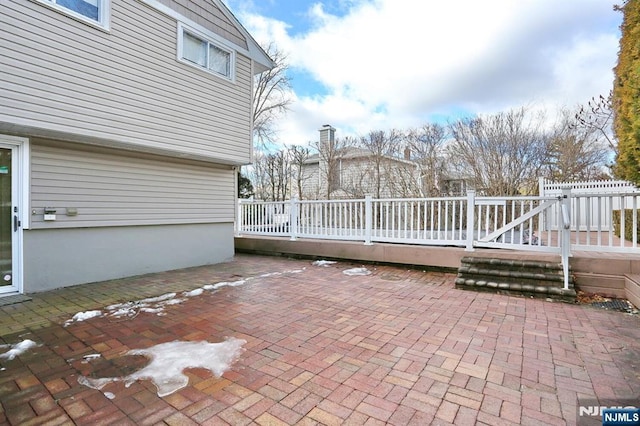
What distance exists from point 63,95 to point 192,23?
293cm

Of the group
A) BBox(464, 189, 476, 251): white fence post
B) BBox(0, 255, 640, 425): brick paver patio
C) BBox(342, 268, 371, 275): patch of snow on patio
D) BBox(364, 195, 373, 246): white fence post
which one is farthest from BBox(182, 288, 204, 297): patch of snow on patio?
BBox(464, 189, 476, 251): white fence post

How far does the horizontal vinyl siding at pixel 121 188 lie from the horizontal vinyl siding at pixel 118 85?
0.55m

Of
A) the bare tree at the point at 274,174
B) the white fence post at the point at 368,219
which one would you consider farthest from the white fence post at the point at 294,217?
the bare tree at the point at 274,174

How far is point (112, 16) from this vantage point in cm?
513

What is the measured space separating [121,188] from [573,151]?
1498 cm

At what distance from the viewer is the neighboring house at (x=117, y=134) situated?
14.5 feet

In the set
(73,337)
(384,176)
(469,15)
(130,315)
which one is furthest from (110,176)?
(384,176)

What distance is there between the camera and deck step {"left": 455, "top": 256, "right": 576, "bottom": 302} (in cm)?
435

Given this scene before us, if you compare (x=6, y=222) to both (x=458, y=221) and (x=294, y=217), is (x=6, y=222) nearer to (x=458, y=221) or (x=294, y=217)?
(x=294, y=217)

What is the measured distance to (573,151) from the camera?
1227cm

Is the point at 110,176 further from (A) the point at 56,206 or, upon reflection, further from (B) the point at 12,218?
(B) the point at 12,218
